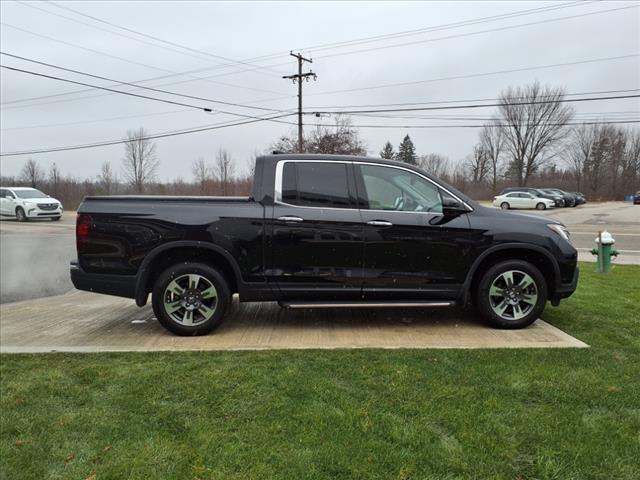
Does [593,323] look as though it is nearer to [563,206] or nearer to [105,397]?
[105,397]

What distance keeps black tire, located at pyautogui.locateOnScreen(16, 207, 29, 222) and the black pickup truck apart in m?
24.4

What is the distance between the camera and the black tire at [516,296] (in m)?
5.34

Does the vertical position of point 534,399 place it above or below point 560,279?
below

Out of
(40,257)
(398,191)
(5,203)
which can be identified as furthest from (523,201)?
(398,191)

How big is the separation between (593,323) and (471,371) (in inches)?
91.9

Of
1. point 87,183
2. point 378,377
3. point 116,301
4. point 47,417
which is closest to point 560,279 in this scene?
point 378,377

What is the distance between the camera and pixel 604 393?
3578mm

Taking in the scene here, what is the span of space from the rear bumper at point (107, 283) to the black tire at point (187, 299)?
0.25m

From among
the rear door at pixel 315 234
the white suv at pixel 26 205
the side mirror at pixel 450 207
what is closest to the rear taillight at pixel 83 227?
the rear door at pixel 315 234

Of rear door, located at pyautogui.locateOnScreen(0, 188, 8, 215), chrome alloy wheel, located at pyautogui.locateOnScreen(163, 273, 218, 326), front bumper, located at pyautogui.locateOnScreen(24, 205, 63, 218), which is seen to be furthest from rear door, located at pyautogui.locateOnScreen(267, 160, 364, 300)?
rear door, located at pyautogui.locateOnScreen(0, 188, 8, 215)

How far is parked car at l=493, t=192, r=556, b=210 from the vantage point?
4369 centimetres

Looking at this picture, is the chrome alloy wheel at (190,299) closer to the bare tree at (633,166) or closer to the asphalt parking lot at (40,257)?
the asphalt parking lot at (40,257)

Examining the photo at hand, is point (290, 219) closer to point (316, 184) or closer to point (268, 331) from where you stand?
point (316, 184)

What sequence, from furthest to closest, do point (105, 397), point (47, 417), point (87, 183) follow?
1. point (87, 183)
2. point (105, 397)
3. point (47, 417)
